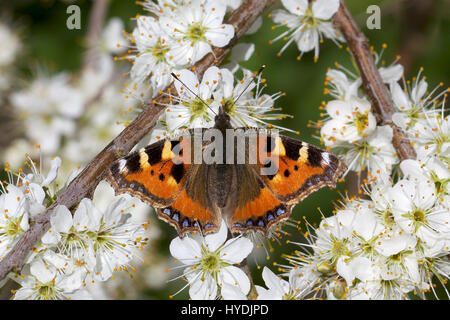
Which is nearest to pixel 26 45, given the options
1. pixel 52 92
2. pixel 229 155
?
pixel 52 92

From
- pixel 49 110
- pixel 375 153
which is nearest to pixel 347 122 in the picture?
pixel 375 153

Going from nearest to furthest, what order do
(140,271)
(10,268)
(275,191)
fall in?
(10,268)
(275,191)
(140,271)

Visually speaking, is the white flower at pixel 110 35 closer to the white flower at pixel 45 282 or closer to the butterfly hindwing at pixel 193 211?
the butterfly hindwing at pixel 193 211

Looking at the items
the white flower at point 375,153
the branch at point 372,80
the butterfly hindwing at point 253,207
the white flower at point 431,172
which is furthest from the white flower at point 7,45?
the white flower at point 431,172

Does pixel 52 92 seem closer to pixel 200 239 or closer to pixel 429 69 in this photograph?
Result: pixel 200 239

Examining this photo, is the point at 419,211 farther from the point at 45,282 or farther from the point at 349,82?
the point at 45,282

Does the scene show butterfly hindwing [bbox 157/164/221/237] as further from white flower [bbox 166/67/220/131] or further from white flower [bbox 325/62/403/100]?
white flower [bbox 325/62/403/100]

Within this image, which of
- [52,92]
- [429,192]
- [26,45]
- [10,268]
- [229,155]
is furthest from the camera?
[26,45]
